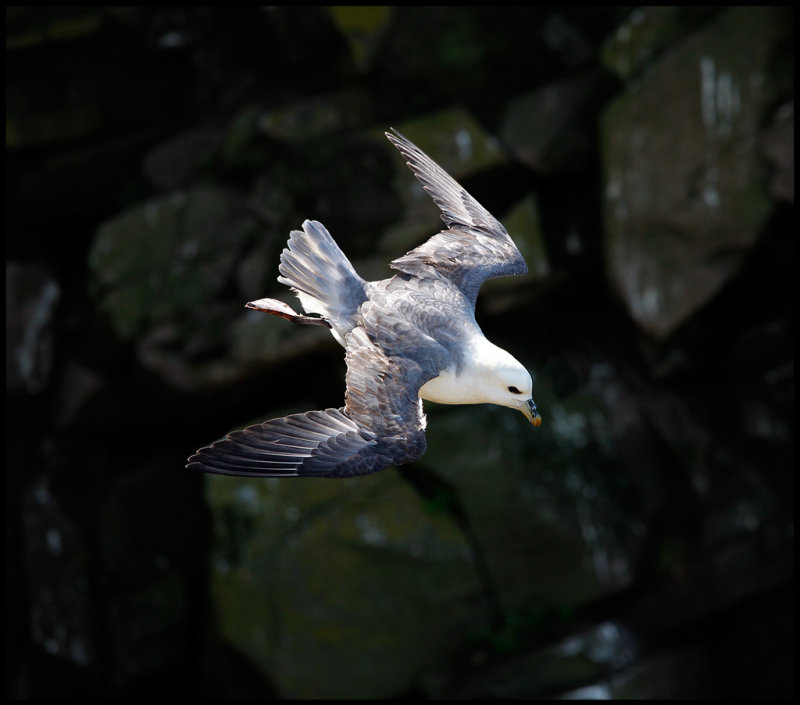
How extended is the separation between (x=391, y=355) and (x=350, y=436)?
1.36 ft

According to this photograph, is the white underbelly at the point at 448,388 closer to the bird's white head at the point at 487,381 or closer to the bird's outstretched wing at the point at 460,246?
the bird's white head at the point at 487,381

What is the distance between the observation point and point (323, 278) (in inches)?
171

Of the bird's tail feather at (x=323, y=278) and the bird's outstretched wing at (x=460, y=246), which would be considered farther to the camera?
the bird's outstretched wing at (x=460, y=246)

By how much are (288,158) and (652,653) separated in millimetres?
4367

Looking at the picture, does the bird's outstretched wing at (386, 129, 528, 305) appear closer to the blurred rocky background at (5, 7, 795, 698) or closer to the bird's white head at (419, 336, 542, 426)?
the bird's white head at (419, 336, 542, 426)

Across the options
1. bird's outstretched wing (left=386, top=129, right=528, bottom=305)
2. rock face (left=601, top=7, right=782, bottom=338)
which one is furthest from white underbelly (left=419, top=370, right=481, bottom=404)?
rock face (left=601, top=7, right=782, bottom=338)

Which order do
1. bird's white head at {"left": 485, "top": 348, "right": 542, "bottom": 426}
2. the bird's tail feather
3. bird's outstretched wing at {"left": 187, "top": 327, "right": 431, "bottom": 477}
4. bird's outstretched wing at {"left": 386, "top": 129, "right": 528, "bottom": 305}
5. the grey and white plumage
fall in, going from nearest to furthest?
bird's outstretched wing at {"left": 187, "top": 327, "right": 431, "bottom": 477} < the grey and white plumage < bird's white head at {"left": 485, "top": 348, "right": 542, "bottom": 426} < the bird's tail feather < bird's outstretched wing at {"left": 386, "top": 129, "right": 528, "bottom": 305}

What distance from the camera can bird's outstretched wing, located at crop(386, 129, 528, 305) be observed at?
459 cm

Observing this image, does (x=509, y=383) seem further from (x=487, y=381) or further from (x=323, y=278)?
(x=323, y=278)

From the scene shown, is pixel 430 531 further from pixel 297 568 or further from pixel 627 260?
pixel 627 260

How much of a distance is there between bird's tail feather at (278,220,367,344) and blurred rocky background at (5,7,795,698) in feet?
10.3

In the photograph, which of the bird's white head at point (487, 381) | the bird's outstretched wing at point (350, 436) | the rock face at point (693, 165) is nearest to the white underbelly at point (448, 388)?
the bird's white head at point (487, 381)

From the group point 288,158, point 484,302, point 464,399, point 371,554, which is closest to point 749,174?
point 484,302

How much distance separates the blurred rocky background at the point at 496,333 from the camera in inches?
306
